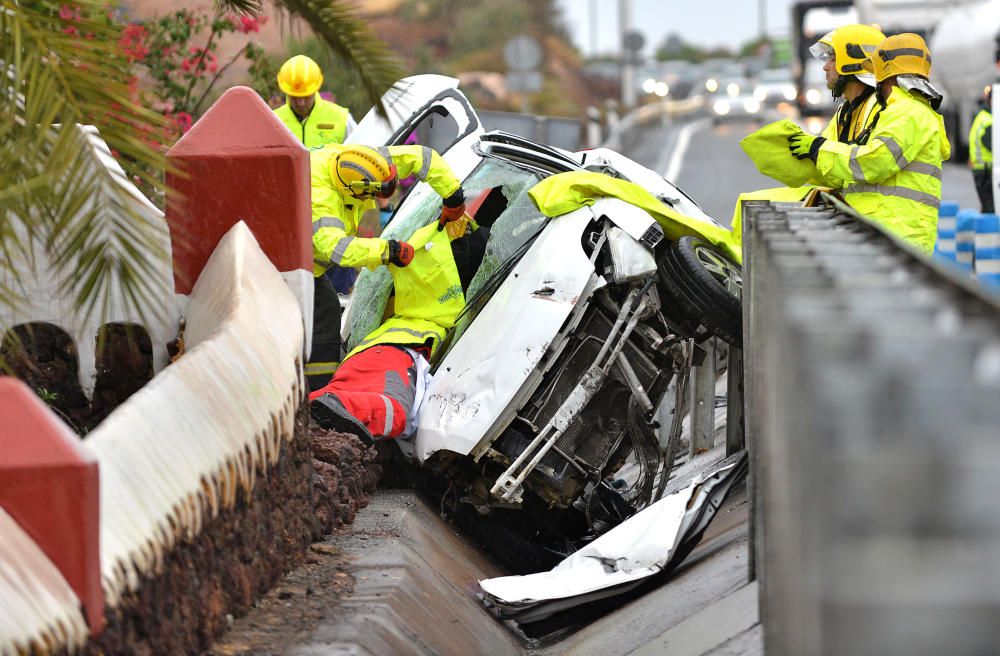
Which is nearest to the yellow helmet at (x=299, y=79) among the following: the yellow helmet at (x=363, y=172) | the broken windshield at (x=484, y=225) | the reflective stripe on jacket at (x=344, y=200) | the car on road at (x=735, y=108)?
the broken windshield at (x=484, y=225)

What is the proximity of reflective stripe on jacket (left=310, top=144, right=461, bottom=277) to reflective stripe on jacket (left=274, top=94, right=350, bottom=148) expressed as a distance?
9.77 ft

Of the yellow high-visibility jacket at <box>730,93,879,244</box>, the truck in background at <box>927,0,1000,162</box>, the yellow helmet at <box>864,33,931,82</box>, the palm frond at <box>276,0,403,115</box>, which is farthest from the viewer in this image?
the truck in background at <box>927,0,1000,162</box>

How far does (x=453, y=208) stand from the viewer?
828 centimetres

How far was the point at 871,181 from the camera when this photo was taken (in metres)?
7.69

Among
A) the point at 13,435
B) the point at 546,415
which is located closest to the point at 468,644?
the point at 546,415

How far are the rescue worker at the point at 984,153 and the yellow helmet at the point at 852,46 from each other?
368 inches

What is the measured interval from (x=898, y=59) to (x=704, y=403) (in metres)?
Result: 1.97

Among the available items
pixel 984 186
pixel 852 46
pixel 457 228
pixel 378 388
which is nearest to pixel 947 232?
pixel 984 186

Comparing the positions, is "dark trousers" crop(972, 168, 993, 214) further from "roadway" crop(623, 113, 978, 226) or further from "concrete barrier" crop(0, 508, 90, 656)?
"concrete barrier" crop(0, 508, 90, 656)

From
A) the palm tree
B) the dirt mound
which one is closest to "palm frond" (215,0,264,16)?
the palm tree

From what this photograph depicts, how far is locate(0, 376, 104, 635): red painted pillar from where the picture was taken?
3.68m

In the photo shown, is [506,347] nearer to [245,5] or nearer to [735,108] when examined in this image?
[245,5]

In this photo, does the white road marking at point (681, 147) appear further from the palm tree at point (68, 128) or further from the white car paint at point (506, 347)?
the palm tree at point (68, 128)

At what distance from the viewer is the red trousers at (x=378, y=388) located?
24.1 ft
